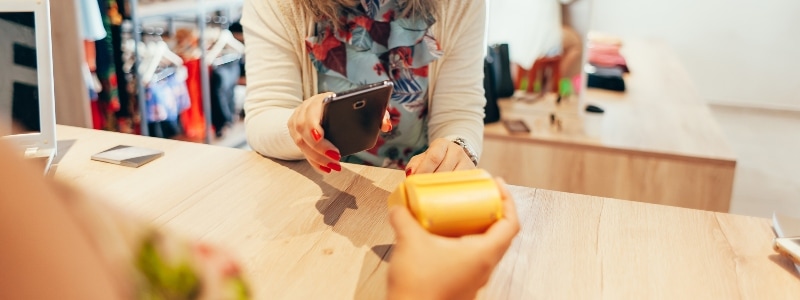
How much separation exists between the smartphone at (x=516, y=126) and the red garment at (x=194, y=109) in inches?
69.8

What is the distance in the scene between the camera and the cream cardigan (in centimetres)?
125

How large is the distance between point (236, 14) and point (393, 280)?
3.48 m

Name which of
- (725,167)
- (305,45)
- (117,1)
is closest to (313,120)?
(305,45)

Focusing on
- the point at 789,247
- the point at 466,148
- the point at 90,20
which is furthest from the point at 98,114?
the point at 789,247

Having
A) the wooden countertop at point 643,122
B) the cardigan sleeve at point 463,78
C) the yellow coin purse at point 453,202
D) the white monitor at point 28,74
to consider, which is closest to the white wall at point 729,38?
the wooden countertop at point 643,122

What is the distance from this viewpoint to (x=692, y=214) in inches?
40.5

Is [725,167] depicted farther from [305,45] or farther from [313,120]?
[313,120]

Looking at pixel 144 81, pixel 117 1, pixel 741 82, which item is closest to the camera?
pixel 117 1

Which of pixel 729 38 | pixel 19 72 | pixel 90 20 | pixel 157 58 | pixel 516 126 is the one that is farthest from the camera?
pixel 729 38

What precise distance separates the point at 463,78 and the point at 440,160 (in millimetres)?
355

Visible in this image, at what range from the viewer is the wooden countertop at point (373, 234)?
82cm

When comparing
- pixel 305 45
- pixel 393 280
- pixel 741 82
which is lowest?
pixel 741 82

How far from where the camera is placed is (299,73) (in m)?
1.34

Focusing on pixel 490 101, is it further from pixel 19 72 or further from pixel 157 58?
pixel 157 58
